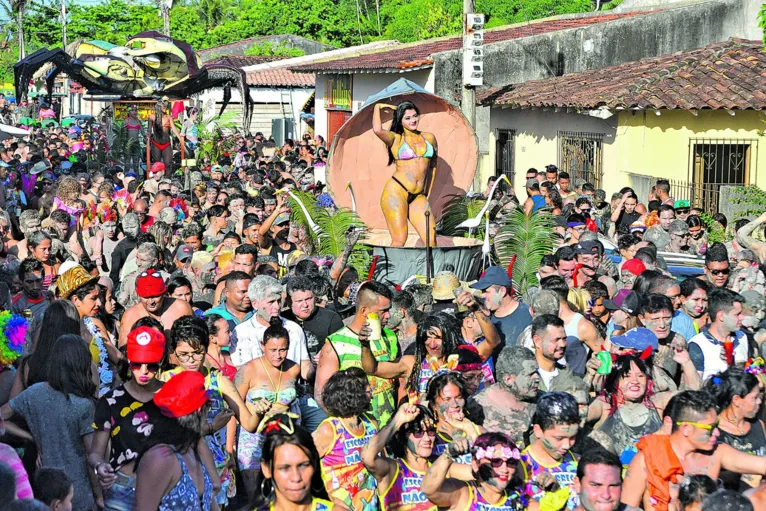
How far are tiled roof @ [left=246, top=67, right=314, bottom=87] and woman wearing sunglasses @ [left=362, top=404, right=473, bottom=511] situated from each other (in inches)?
1331

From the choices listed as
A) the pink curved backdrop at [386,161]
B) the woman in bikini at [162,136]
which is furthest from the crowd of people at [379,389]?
the woman in bikini at [162,136]

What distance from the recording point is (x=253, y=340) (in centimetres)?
708

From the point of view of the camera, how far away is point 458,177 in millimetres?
13023

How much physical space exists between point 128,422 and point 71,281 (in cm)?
236

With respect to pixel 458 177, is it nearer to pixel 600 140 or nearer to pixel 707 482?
pixel 600 140

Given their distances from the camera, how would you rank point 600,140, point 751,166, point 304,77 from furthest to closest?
point 304,77 < point 600,140 < point 751,166

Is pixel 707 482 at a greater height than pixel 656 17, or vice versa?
pixel 656 17

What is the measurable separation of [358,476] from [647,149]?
12.8 metres

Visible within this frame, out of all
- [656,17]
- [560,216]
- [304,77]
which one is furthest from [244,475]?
[304,77]

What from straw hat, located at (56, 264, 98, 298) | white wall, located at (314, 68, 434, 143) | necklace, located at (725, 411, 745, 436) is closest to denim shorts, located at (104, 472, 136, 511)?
straw hat, located at (56, 264, 98, 298)

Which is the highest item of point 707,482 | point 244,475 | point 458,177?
point 458,177

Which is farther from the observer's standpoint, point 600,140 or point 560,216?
point 600,140

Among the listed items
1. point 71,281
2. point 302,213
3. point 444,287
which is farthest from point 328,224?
point 71,281

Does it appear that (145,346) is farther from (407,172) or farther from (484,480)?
(407,172)
